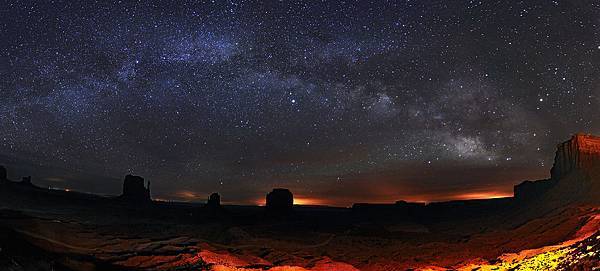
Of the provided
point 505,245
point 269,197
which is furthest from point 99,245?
point 269,197

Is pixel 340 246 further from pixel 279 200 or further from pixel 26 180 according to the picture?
pixel 26 180

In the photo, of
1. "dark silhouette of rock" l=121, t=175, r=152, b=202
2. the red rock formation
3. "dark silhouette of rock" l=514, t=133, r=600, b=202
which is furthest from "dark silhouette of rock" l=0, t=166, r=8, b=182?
the red rock formation

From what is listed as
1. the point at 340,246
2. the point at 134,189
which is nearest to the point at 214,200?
the point at 134,189

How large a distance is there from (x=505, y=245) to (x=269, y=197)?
54.0 meters

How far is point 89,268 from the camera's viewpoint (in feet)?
49.3

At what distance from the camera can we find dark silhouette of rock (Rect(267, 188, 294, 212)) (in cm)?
7606

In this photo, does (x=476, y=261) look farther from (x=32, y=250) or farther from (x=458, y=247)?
(x=32, y=250)

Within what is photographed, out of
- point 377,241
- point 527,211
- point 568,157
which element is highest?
point 568,157

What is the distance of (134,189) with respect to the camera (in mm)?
81562

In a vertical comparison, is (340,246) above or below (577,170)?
below

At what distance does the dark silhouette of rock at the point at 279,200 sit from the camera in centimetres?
7606

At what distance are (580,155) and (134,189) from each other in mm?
79985

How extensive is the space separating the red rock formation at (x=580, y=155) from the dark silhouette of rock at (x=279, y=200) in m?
48.6

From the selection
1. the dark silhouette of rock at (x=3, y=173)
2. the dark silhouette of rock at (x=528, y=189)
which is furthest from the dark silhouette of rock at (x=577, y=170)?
the dark silhouette of rock at (x=3, y=173)
